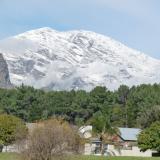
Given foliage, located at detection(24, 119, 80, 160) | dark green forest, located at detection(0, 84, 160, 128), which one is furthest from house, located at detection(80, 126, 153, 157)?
foliage, located at detection(24, 119, 80, 160)

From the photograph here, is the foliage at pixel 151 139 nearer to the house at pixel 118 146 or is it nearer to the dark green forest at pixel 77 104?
the house at pixel 118 146

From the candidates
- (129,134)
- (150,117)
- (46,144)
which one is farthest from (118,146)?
(46,144)

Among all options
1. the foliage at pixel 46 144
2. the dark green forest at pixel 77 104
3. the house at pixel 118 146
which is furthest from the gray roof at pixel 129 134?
the foliage at pixel 46 144

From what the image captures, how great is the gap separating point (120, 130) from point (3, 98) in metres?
47.5

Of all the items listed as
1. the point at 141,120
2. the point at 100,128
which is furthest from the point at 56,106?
the point at 100,128

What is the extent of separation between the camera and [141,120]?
102875 millimetres

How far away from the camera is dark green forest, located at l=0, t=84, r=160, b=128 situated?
130m

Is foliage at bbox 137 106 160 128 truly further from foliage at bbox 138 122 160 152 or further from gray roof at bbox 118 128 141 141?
foliage at bbox 138 122 160 152

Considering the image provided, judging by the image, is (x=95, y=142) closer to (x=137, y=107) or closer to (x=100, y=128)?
(x=100, y=128)

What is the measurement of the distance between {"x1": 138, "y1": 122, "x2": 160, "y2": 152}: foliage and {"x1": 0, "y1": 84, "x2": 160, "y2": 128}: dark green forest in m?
42.9

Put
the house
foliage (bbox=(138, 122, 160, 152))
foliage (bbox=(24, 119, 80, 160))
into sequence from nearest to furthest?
foliage (bbox=(24, 119, 80, 160)), foliage (bbox=(138, 122, 160, 152)), the house

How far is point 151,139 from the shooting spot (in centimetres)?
8019

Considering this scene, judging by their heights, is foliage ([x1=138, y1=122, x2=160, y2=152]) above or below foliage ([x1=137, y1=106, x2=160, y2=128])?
below

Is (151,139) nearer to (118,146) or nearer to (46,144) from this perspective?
(118,146)
